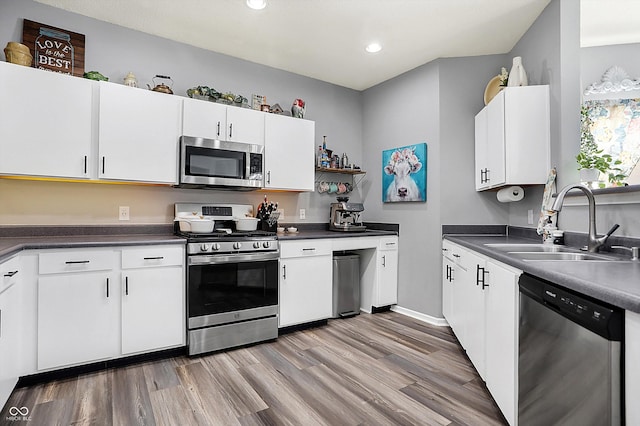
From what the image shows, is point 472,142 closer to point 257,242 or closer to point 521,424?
point 257,242

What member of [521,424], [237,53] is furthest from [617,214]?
[237,53]

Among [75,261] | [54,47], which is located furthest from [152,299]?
[54,47]

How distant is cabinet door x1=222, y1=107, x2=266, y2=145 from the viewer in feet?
10.2

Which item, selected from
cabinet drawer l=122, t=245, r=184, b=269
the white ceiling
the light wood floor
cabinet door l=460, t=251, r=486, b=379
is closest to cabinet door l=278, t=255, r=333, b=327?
the light wood floor

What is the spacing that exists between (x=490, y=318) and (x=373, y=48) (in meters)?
2.63

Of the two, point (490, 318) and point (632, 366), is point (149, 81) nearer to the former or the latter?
point (490, 318)

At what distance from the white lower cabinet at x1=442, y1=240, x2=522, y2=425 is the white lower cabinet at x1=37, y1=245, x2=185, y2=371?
2.14 meters

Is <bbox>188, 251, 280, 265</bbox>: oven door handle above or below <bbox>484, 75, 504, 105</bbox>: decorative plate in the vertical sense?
below

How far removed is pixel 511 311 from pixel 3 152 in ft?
10.7

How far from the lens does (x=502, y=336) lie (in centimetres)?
176

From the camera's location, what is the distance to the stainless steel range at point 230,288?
8.57ft

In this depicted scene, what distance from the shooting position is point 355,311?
12.1ft

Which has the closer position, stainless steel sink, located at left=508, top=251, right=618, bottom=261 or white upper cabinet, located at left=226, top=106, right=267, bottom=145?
stainless steel sink, located at left=508, top=251, right=618, bottom=261

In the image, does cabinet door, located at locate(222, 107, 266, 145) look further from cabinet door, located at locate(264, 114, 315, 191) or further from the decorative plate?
the decorative plate
